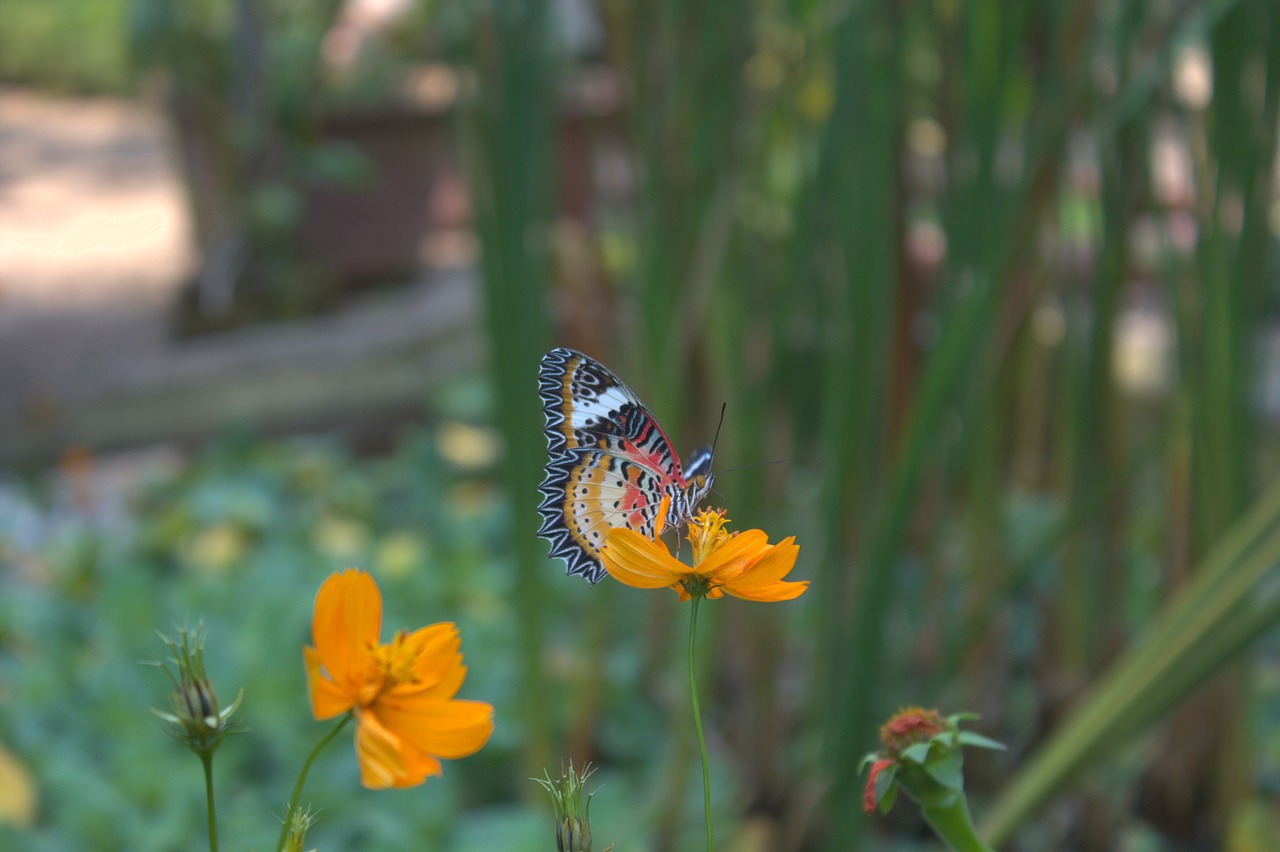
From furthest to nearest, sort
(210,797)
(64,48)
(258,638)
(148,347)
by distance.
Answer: (64,48) < (148,347) < (258,638) < (210,797)

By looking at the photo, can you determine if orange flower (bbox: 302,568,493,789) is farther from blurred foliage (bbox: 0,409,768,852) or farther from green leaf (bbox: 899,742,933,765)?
blurred foliage (bbox: 0,409,768,852)

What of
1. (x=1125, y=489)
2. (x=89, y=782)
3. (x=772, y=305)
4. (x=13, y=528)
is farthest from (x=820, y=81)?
(x=13, y=528)

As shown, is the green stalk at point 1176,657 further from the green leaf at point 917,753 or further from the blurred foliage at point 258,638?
the green leaf at point 917,753

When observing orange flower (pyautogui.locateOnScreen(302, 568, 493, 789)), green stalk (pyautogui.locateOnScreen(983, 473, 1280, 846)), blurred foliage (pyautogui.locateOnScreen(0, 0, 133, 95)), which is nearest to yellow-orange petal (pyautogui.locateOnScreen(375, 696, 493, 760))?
orange flower (pyautogui.locateOnScreen(302, 568, 493, 789))

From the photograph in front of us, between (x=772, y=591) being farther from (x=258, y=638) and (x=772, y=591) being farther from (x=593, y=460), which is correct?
(x=258, y=638)

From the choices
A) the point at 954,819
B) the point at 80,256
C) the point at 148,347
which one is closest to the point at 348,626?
the point at 954,819

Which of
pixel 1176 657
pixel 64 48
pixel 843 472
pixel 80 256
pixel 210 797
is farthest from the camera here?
pixel 64 48

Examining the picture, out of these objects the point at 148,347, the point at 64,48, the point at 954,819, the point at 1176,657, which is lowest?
the point at 148,347
